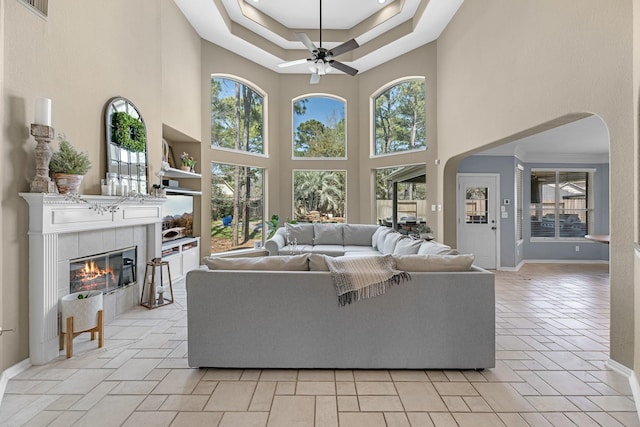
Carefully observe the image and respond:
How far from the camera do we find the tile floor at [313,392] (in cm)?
190

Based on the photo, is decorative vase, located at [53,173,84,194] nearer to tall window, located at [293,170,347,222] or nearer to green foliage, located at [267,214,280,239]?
green foliage, located at [267,214,280,239]

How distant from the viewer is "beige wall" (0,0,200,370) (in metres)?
2.38

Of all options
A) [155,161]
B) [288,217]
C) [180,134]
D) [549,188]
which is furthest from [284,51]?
[549,188]

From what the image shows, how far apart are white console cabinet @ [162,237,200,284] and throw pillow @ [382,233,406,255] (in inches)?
121

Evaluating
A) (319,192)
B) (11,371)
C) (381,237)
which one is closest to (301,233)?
(381,237)

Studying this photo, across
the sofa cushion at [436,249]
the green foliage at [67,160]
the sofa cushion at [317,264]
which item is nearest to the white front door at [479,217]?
the sofa cushion at [436,249]

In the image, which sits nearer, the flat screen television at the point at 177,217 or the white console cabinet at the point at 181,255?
the white console cabinet at the point at 181,255

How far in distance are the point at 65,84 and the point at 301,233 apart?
164 inches

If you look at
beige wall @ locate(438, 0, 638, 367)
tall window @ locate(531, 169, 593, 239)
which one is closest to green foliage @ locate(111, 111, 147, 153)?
beige wall @ locate(438, 0, 638, 367)

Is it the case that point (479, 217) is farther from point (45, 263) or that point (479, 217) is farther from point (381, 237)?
point (45, 263)

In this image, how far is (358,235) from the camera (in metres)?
6.21

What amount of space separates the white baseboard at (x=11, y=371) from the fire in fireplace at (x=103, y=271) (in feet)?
2.17

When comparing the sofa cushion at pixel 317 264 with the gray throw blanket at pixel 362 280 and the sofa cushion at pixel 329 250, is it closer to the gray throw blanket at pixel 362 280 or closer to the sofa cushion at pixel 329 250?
the gray throw blanket at pixel 362 280

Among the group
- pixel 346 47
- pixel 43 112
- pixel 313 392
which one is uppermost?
pixel 346 47
